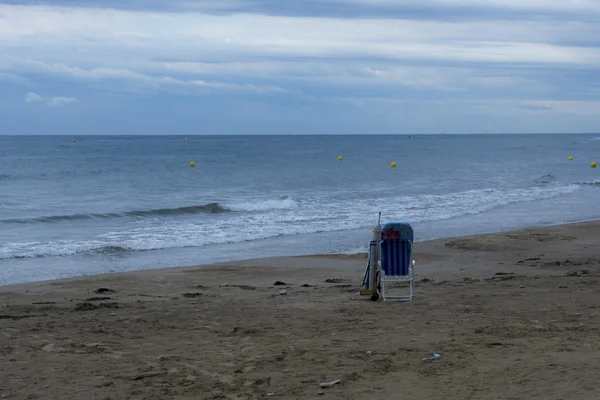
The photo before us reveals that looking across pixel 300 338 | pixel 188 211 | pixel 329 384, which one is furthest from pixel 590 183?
pixel 329 384

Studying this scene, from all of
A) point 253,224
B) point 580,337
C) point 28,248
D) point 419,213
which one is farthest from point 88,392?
point 419,213

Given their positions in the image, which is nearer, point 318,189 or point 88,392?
point 88,392

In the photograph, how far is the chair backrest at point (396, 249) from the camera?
9.05 metres

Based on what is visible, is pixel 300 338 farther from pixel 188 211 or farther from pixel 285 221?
pixel 188 211

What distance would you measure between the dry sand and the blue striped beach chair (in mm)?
423

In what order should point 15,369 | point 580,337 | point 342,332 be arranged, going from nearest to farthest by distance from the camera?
point 15,369 → point 580,337 → point 342,332

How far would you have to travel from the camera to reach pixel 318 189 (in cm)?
3450

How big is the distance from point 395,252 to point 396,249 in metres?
0.04

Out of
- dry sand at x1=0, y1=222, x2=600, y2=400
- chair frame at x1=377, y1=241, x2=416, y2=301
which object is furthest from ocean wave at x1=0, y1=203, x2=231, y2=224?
chair frame at x1=377, y1=241, x2=416, y2=301

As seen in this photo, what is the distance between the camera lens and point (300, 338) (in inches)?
271

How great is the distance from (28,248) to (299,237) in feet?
20.3

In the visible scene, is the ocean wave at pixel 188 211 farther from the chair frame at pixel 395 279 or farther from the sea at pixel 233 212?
the chair frame at pixel 395 279

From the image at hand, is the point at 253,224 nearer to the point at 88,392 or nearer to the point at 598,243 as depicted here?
the point at 598,243

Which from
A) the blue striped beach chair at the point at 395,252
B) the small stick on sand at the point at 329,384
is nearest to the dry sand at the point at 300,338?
the small stick on sand at the point at 329,384
